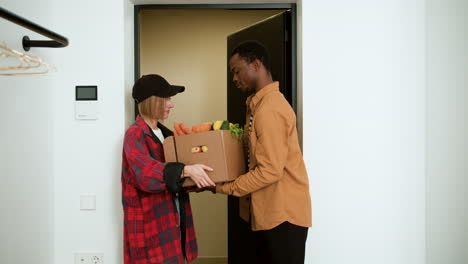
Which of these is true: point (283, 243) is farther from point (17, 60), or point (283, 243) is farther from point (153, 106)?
point (17, 60)

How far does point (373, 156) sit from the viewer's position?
2123 mm

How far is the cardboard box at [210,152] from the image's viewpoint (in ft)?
5.48

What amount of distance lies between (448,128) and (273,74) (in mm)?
1030

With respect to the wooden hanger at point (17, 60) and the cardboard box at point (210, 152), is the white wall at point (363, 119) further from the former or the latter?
the wooden hanger at point (17, 60)

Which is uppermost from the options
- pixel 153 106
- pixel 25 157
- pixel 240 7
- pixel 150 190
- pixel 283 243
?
pixel 240 7

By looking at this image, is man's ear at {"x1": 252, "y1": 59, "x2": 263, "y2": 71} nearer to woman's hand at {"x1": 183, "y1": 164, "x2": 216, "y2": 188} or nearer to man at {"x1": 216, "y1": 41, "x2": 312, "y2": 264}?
man at {"x1": 216, "y1": 41, "x2": 312, "y2": 264}

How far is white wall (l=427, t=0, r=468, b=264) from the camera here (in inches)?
82.0

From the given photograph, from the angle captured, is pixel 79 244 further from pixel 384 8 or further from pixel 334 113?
pixel 384 8

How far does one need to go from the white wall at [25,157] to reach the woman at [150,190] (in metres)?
0.45

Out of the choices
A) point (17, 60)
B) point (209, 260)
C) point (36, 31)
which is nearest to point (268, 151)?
point (36, 31)

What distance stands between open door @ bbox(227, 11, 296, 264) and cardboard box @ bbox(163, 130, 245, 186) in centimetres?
72

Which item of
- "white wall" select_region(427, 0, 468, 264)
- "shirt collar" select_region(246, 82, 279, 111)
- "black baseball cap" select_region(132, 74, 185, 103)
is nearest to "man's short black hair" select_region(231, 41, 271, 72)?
"shirt collar" select_region(246, 82, 279, 111)

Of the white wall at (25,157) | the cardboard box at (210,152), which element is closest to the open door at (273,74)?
the cardboard box at (210,152)

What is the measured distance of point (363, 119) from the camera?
6.96 feet
